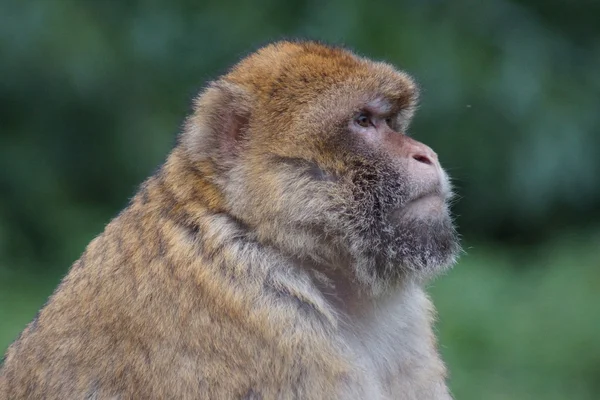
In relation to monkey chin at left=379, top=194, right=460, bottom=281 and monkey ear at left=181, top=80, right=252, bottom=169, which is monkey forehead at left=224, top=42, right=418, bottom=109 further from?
monkey chin at left=379, top=194, right=460, bottom=281

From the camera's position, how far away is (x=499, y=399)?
275 inches

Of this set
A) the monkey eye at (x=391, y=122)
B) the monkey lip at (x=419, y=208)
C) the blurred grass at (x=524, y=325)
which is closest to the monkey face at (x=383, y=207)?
the monkey lip at (x=419, y=208)

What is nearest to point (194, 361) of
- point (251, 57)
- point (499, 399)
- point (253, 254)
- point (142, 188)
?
point (253, 254)

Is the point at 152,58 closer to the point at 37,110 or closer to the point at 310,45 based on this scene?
the point at 37,110

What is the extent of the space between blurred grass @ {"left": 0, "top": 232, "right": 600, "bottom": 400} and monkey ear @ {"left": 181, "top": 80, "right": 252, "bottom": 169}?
3.25 m

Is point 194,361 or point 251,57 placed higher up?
point 251,57

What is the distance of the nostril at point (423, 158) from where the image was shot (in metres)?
4.28

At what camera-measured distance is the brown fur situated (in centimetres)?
402

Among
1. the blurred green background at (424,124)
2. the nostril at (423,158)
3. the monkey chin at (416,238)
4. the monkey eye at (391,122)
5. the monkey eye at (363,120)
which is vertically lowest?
the monkey chin at (416,238)

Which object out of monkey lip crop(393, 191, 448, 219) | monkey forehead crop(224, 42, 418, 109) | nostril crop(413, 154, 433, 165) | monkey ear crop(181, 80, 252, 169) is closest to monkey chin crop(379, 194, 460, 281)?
monkey lip crop(393, 191, 448, 219)

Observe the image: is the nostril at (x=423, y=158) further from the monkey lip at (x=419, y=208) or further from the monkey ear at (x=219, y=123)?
the monkey ear at (x=219, y=123)

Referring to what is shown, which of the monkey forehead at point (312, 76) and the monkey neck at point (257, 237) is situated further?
the monkey forehead at point (312, 76)

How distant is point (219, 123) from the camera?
4.31 meters

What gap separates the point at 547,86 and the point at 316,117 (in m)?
5.33
